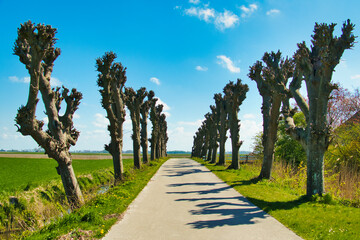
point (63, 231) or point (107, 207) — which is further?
point (107, 207)

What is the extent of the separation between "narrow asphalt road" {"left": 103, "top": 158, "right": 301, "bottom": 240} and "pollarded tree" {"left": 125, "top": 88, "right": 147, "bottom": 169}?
38.4ft

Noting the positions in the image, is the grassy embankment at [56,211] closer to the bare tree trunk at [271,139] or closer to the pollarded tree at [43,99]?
the pollarded tree at [43,99]

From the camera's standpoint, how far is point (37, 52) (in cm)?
963

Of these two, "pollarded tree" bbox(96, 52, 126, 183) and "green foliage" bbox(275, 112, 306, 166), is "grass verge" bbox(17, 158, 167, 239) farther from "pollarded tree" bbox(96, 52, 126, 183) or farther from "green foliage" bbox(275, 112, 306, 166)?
"green foliage" bbox(275, 112, 306, 166)

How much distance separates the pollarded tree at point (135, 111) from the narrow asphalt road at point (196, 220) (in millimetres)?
11708

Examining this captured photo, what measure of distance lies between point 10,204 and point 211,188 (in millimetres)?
9310

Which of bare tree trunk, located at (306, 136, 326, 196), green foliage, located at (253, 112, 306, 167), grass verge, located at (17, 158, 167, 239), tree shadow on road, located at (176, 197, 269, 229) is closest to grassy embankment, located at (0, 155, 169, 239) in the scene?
grass verge, located at (17, 158, 167, 239)

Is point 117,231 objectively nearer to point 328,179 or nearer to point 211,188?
point 211,188

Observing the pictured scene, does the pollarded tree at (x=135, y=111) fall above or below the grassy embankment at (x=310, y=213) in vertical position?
above

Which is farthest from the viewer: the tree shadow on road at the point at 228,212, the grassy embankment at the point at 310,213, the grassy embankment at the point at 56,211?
the tree shadow on road at the point at 228,212

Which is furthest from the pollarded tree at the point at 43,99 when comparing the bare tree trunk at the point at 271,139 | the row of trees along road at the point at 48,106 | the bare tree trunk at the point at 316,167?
the bare tree trunk at the point at 271,139

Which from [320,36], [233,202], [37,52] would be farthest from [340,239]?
[37,52]

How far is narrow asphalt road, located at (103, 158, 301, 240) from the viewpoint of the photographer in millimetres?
5793

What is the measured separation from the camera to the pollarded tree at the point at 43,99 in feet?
29.8
